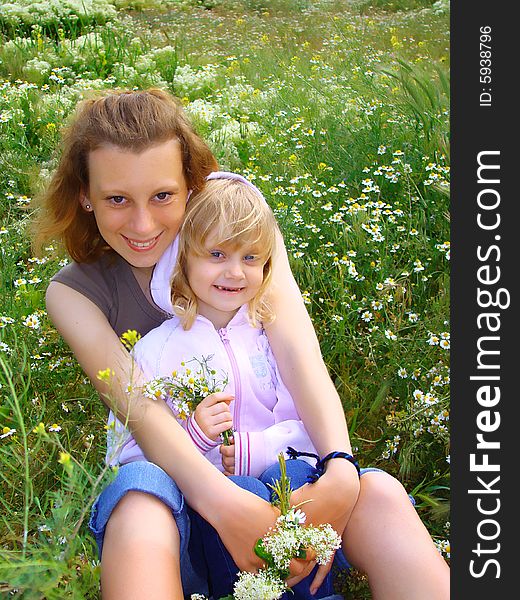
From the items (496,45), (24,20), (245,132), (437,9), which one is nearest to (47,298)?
(496,45)

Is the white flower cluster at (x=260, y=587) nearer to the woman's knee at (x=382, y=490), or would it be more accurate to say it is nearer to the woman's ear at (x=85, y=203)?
the woman's knee at (x=382, y=490)

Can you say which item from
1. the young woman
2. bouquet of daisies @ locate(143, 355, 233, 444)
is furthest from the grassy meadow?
bouquet of daisies @ locate(143, 355, 233, 444)

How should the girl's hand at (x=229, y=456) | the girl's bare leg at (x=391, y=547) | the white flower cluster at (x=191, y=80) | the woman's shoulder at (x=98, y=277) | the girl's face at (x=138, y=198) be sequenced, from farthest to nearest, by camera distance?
the white flower cluster at (x=191, y=80)
the woman's shoulder at (x=98, y=277)
the girl's face at (x=138, y=198)
the girl's hand at (x=229, y=456)
the girl's bare leg at (x=391, y=547)

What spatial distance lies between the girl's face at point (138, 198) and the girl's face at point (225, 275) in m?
0.11

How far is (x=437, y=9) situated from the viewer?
7727 millimetres

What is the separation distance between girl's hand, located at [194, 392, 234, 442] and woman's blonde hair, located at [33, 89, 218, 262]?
0.61 metres

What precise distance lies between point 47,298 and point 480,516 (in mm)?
1216

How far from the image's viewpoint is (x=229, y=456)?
1951 mm

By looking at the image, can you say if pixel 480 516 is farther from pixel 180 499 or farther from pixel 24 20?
pixel 24 20

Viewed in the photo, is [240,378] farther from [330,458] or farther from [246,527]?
[246,527]

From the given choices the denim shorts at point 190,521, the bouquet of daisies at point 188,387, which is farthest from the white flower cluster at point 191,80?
the denim shorts at point 190,521

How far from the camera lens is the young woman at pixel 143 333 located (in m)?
1.72

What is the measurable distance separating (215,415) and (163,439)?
13 centimetres

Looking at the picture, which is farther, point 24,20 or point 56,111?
point 24,20
